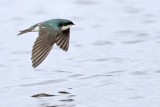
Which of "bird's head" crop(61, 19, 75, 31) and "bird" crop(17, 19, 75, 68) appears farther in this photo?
"bird's head" crop(61, 19, 75, 31)

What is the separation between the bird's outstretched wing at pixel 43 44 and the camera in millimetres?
9223

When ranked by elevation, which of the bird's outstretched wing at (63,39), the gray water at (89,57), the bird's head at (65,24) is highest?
the bird's head at (65,24)

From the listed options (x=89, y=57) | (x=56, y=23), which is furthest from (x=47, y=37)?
(x=89, y=57)

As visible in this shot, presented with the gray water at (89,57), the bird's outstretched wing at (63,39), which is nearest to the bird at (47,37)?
the bird's outstretched wing at (63,39)

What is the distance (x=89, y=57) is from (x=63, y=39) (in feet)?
6.49

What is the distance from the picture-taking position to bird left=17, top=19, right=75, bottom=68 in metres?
9.27

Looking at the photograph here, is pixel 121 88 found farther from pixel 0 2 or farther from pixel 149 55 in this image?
pixel 0 2

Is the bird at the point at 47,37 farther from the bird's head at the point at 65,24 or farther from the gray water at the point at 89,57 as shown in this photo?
the gray water at the point at 89,57

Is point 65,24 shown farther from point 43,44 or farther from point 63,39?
point 43,44

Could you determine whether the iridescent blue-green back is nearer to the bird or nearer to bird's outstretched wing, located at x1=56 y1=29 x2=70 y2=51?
the bird

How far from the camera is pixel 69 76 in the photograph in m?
10.8

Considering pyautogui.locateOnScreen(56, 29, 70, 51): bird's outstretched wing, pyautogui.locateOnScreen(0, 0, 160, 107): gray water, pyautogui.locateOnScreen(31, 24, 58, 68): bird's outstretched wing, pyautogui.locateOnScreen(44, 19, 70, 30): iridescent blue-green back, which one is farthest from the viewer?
pyautogui.locateOnScreen(56, 29, 70, 51): bird's outstretched wing

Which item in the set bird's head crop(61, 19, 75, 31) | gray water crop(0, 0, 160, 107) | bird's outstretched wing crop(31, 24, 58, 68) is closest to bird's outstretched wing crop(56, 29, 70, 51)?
bird's head crop(61, 19, 75, 31)

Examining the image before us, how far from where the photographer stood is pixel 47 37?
31.6 ft
